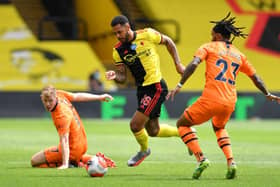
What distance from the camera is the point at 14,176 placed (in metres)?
12.0

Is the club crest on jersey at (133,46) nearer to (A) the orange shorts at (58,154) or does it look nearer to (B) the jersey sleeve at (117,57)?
(B) the jersey sleeve at (117,57)

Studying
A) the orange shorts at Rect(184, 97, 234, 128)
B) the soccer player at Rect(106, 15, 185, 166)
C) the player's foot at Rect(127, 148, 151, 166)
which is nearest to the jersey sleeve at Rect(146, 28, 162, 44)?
the soccer player at Rect(106, 15, 185, 166)

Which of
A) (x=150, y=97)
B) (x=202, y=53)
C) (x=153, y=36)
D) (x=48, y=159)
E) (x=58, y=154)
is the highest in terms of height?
(x=202, y=53)

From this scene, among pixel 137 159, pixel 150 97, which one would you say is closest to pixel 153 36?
pixel 150 97

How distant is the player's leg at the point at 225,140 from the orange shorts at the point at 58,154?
2244 mm

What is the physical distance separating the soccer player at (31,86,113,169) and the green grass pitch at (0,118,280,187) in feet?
0.86

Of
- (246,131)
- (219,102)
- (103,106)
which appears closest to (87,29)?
(103,106)

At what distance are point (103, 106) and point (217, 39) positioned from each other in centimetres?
1951

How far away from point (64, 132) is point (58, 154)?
1.80ft

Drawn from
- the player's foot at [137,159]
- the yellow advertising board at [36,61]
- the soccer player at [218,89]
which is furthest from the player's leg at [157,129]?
the yellow advertising board at [36,61]

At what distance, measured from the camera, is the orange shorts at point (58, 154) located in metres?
13.2

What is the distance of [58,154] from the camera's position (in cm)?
1326

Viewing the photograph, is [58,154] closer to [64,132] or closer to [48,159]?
[48,159]

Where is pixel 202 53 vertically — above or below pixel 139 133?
above
